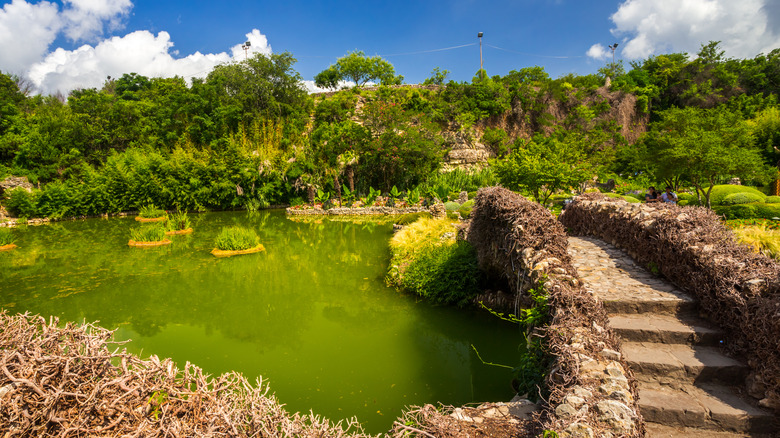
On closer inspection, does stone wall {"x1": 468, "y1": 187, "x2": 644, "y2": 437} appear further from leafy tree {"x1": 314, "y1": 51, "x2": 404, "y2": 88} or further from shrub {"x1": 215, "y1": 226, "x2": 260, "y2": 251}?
leafy tree {"x1": 314, "y1": 51, "x2": 404, "y2": 88}

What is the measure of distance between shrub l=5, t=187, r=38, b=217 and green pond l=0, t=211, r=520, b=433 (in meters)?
9.55

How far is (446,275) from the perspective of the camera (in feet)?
26.1

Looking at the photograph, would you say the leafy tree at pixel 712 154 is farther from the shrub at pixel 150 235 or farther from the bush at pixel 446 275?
the shrub at pixel 150 235

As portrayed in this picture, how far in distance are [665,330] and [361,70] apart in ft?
126

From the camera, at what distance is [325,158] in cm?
2581

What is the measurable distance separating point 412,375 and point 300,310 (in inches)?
124

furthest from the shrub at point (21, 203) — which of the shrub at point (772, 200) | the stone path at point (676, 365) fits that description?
the shrub at point (772, 200)

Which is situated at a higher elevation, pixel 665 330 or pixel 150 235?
pixel 665 330

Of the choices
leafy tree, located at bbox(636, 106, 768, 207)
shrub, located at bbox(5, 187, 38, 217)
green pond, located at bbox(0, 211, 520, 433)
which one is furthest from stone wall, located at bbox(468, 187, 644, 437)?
shrub, located at bbox(5, 187, 38, 217)

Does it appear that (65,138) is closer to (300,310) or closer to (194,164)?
(194,164)

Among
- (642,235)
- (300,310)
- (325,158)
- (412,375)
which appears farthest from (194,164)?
(642,235)

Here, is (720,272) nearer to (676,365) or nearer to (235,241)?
(676,365)

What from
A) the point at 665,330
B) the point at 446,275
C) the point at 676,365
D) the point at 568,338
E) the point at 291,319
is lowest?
the point at 291,319

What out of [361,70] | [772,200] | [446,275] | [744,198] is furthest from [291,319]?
[361,70]
